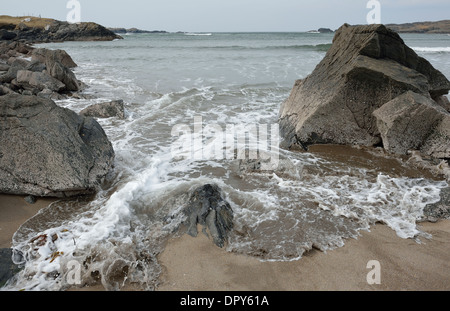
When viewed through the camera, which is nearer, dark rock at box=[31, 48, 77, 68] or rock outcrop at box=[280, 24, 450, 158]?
rock outcrop at box=[280, 24, 450, 158]

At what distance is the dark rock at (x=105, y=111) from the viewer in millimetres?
8406

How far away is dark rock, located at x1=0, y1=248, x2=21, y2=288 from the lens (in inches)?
114

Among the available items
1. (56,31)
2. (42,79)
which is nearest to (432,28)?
(56,31)

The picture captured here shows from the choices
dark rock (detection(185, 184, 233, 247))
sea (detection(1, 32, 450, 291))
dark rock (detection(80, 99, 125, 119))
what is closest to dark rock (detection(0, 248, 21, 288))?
sea (detection(1, 32, 450, 291))

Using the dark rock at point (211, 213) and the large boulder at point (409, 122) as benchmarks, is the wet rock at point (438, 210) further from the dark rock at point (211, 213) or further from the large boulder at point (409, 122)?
Result: the dark rock at point (211, 213)

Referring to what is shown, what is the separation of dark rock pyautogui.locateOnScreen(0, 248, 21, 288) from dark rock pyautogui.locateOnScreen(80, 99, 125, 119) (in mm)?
5790

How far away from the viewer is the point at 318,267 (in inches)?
122

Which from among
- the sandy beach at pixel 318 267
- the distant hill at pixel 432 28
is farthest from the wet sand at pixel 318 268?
the distant hill at pixel 432 28

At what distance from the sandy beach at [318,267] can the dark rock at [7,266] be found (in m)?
0.34

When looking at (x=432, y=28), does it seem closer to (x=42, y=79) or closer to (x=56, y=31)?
(x=56, y=31)

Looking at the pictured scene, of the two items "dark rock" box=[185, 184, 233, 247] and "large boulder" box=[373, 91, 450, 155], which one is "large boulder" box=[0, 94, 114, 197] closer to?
"dark rock" box=[185, 184, 233, 247]

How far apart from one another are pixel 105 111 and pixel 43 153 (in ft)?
14.2

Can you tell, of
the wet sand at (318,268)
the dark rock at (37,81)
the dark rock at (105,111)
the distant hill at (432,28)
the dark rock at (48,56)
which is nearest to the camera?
the wet sand at (318,268)

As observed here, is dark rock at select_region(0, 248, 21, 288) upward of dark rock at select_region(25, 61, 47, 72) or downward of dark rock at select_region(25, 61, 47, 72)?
downward
